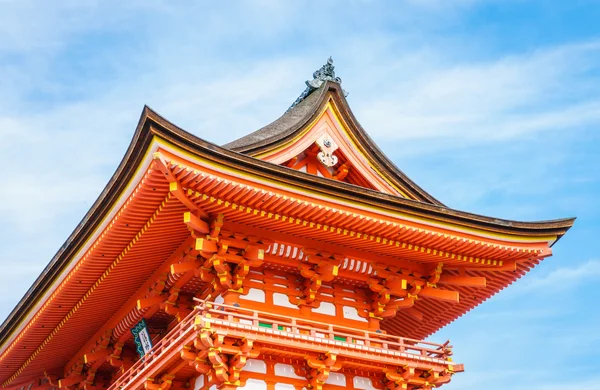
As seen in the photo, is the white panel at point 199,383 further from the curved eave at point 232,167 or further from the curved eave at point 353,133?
the curved eave at point 353,133

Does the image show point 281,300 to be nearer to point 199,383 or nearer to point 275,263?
point 275,263

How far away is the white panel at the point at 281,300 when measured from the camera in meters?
19.2

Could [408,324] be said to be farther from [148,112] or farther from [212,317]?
[148,112]

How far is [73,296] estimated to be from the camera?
843 inches

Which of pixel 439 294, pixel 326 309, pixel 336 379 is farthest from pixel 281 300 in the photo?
pixel 439 294

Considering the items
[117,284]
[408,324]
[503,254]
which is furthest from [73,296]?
[503,254]

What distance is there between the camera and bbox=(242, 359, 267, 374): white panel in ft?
58.9

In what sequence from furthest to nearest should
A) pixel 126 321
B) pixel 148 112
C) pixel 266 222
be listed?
pixel 126 321, pixel 266 222, pixel 148 112

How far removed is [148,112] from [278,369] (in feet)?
21.5

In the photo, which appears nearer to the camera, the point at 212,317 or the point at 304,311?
the point at 212,317

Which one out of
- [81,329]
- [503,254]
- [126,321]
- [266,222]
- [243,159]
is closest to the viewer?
[243,159]

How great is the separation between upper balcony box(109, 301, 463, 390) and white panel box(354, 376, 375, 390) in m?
0.24

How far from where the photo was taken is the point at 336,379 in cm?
1916

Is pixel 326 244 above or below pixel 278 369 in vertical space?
above
